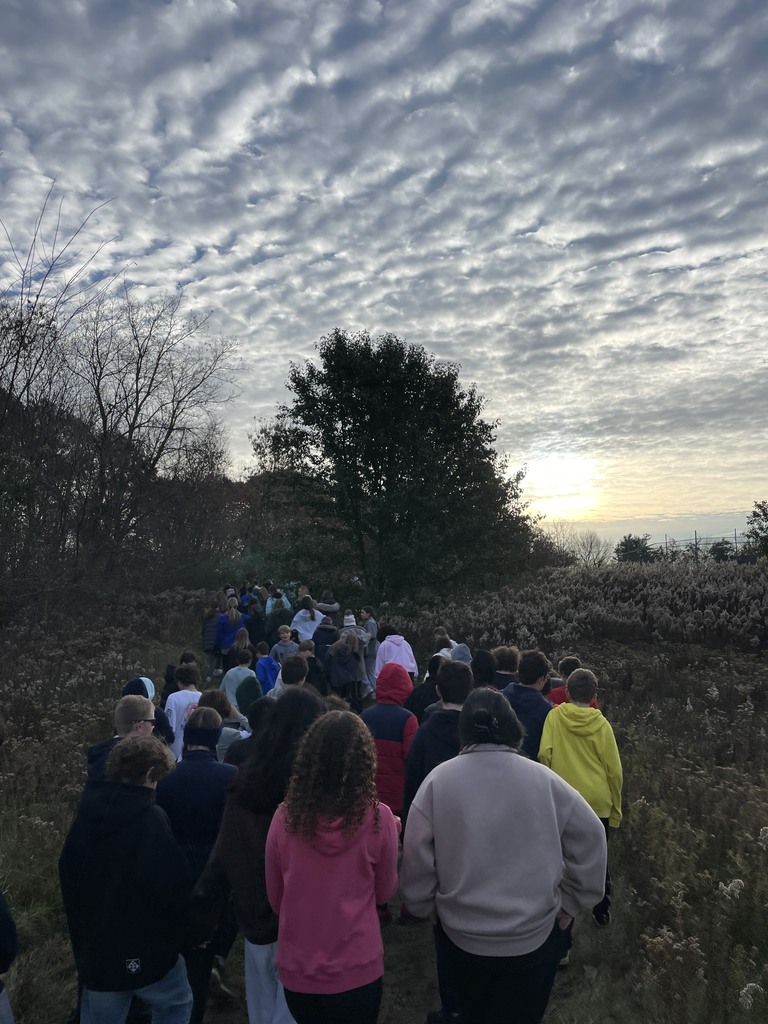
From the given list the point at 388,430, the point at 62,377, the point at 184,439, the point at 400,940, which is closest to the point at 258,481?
the point at 184,439

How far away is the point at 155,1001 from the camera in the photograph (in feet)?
11.5

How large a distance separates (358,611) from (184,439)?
16.0 m

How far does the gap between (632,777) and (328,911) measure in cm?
609

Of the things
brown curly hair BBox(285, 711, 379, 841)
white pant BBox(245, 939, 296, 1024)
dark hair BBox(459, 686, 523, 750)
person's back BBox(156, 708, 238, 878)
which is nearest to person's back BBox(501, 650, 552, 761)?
person's back BBox(156, 708, 238, 878)

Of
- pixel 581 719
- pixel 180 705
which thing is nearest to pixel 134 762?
pixel 581 719

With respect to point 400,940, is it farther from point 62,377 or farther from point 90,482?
point 62,377

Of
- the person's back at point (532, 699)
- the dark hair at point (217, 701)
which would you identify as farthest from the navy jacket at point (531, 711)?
the dark hair at point (217, 701)

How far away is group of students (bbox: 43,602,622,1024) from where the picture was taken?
282 centimetres

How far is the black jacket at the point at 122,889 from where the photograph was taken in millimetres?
3311

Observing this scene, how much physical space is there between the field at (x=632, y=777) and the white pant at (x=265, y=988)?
55.8 inches

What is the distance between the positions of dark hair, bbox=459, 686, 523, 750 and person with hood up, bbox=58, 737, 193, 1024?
1491mm

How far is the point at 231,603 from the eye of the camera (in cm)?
1375

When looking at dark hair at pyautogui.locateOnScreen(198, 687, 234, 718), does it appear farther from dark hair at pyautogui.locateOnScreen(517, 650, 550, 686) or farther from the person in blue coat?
dark hair at pyautogui.locateOnScreen(517, 650, 550, 686)

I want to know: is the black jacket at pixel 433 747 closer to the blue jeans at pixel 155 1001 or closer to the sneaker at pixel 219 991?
the sneaker at pixel 219 991
